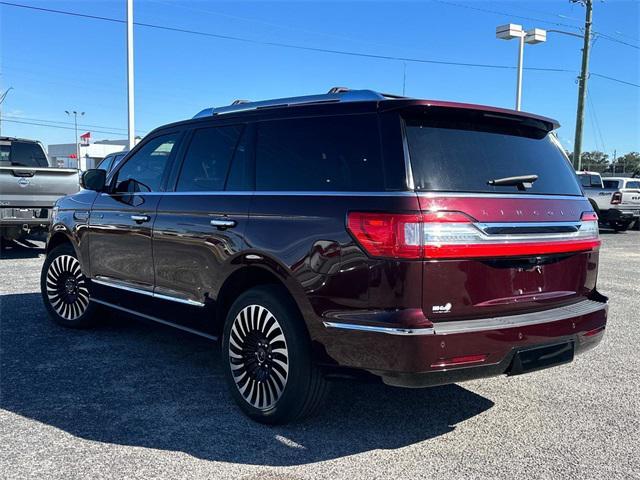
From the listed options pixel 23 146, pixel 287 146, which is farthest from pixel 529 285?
pixel 23 146

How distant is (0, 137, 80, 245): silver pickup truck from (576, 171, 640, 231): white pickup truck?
16.5 meters

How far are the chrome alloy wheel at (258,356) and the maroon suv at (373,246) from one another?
0.04ft

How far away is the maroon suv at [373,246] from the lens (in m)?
3.08

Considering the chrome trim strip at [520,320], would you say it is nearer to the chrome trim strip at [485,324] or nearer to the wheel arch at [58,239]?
the chrome trim strip at [485,324]

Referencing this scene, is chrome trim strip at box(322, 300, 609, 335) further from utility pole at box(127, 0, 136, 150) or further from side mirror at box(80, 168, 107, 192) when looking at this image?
utility pole at box(127, 0, 136, 150)

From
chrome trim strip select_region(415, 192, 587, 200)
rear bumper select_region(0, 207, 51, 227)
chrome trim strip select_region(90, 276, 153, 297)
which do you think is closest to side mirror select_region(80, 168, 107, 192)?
chrome trim strip select_region(90, 276, 153, 297)

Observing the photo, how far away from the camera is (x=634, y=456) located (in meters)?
3.39

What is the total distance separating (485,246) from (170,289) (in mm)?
2439

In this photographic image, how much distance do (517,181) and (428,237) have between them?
2.70 feet

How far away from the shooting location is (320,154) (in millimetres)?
3648

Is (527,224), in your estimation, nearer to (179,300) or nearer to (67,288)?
(179,300)

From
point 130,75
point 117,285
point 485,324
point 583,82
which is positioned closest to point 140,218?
point 117,285

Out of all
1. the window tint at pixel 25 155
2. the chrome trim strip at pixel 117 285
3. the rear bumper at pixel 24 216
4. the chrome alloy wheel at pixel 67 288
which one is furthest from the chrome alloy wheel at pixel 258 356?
the window tint at pixel 25 155

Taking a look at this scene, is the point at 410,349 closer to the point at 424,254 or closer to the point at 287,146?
the point at 424,254
